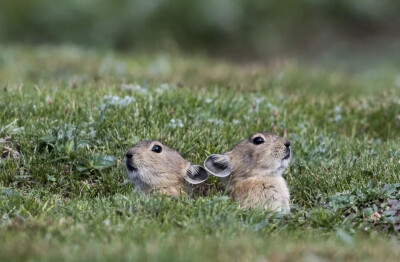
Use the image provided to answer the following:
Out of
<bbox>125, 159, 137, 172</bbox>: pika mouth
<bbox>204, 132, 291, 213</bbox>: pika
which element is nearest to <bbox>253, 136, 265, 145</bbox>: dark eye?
<bbox>204, 132, 291, 213</bbox>: pika

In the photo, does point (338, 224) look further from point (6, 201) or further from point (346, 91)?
point (346, 91)

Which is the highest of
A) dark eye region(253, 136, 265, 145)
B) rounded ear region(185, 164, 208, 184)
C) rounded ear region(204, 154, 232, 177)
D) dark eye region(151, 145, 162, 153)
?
dark eye region(253, 136, 265, 145)

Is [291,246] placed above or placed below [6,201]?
above

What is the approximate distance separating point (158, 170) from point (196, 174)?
45cm

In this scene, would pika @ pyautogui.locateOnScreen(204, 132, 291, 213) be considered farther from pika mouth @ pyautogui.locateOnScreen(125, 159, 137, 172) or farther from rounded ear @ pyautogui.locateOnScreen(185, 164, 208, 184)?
pika mouth @ pyautogui.locateOnScreen(125, 159, 137, 172)

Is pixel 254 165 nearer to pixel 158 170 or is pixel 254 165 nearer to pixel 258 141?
pixel 258 141

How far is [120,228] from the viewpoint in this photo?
7211mm

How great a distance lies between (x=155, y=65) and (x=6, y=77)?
3228mm

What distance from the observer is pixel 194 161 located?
395 inches

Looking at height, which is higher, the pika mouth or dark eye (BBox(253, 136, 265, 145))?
dark eye (BBox(253, 136, 265, 145))

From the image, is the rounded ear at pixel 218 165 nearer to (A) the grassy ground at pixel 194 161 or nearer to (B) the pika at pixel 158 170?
(B) the pika at pixel 158 170

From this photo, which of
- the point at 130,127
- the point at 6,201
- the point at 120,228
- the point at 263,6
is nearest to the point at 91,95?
the point at 130,127

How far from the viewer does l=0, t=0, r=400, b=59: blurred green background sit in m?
23.5

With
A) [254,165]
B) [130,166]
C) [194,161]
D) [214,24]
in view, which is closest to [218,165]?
[254,165]
